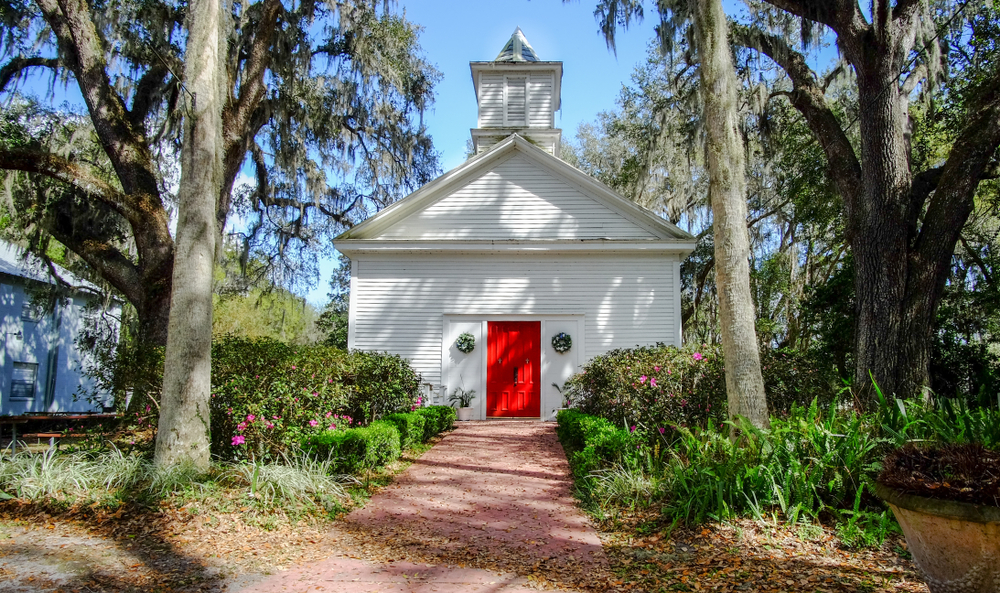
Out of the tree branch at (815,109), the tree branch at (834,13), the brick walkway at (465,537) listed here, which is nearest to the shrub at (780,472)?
the brick walkway at (465,537)

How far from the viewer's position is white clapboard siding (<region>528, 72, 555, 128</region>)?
16.5 meters

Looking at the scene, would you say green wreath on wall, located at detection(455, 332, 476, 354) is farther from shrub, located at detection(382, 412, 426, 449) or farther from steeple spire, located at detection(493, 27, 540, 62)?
steeple spire, located at detection(493, 27, 540, 62)

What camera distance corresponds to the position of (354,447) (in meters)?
6.52

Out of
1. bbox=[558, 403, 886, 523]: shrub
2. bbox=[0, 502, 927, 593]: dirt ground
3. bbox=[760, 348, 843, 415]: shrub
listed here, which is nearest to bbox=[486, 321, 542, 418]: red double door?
bbox=[760, 348, 843, 415]: shrub

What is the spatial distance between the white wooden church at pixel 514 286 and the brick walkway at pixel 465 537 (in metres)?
5.11

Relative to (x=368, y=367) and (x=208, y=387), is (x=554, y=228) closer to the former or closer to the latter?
(x=368, y=367)

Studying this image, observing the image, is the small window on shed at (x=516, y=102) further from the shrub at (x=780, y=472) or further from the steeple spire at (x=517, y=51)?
the shrub at (x=780, y=472)

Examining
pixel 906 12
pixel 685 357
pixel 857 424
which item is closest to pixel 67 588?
pixel 857 424

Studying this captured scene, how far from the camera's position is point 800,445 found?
16.8 ft

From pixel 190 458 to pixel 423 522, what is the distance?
2.44 metres

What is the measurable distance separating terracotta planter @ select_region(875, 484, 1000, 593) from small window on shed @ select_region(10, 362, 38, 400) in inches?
885

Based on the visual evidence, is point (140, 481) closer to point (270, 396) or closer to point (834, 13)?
point (270, 396)

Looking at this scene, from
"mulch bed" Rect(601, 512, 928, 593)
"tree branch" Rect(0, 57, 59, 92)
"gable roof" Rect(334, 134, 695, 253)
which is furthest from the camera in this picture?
"gable roof" Rect(334, 134, 695, 253)

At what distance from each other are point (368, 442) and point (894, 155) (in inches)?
333
